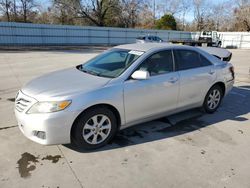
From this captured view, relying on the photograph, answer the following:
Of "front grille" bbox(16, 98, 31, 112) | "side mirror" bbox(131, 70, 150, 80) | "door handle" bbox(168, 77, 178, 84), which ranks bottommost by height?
"front grille" bbox(16, 98, 31, 112)

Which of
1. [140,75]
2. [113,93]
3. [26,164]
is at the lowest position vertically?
[26,164]

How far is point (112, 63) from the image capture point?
4.04 meters

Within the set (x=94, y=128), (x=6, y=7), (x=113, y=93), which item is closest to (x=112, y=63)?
(x=113, y=93)

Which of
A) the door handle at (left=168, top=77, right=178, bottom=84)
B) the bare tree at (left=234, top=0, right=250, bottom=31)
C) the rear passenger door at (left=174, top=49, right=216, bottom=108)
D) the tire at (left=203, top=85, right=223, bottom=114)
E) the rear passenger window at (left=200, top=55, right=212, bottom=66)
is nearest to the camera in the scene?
the door handle at (left=168, top=77, right=178, bottom=84)

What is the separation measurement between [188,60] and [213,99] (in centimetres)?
117

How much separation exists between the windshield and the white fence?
2181 centimetres

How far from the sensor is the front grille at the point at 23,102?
10.1ft

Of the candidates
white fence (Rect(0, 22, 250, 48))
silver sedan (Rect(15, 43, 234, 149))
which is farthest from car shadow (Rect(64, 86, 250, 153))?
white fence (Rect(0, 22, 250, 48))

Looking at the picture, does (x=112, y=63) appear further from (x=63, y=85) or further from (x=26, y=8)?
(x=26, y=8)

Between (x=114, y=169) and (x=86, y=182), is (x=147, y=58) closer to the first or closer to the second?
(x=114, y=169)

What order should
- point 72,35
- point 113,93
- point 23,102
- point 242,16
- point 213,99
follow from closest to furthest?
point 23,102
point 113,93
point 213,99
point 72,35
point 242,16

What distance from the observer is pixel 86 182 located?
2.71 meters

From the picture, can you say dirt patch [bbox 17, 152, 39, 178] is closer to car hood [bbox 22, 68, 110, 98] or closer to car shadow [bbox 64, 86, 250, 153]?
car shadow [bbox 64, 86, 250, 153]

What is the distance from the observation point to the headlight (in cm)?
297
